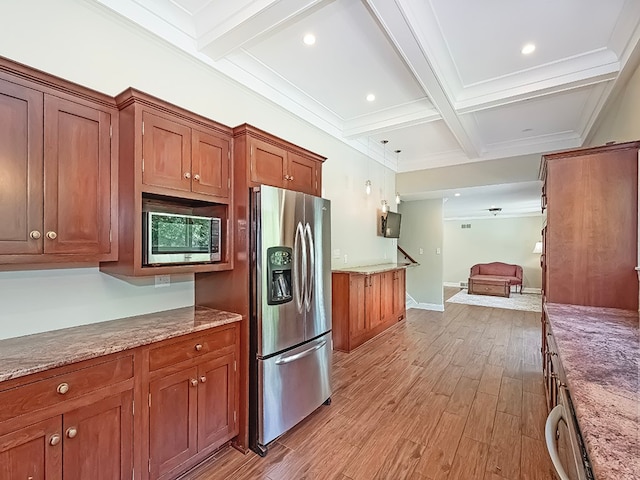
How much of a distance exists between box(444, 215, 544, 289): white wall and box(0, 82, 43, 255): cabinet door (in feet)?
36.8

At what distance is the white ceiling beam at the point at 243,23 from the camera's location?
80.4 inches

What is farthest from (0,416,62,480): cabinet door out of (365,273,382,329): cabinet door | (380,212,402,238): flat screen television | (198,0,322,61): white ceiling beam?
(380,212,402,238): flat screen television

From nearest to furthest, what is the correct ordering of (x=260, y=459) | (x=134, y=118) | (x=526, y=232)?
1. (x=134, y=118)
2. (x=260, y=459)
3. (x=526, y=232)

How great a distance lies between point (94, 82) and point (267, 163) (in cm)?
118

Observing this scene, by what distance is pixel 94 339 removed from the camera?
1646 millimetres

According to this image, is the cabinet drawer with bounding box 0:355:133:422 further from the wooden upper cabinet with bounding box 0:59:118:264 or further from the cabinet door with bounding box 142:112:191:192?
the cabinet door with bounding box 142:112:191:192

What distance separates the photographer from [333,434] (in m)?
2.38

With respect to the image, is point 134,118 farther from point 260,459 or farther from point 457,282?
point 457,282

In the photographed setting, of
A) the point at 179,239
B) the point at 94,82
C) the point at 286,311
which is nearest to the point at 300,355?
the point at 286,311

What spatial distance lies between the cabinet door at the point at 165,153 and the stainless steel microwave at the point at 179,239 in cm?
21

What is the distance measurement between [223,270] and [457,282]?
10.6 m

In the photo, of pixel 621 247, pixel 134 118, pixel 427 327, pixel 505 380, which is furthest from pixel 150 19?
pixel 427 327

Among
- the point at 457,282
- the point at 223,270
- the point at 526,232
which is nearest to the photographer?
the point at 223,270

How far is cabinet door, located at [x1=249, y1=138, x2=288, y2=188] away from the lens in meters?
Result: 2.28
